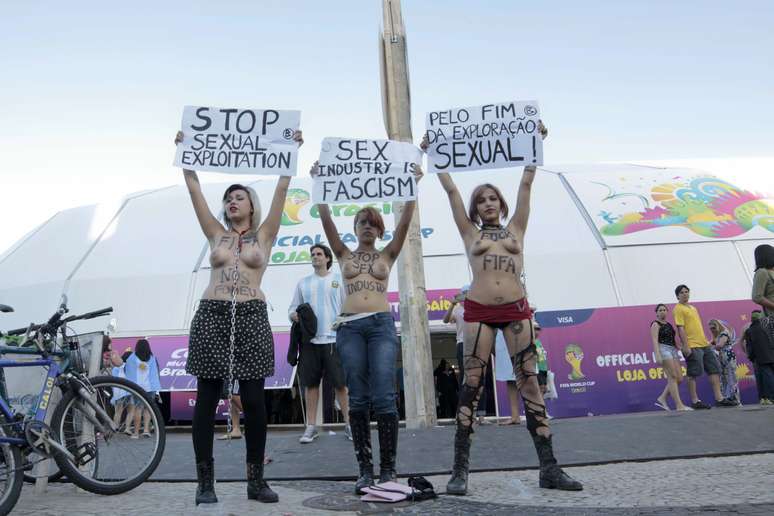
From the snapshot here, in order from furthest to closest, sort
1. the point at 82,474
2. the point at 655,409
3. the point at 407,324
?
the point at 655,409 < the point at 407,324 < the point at 82,474

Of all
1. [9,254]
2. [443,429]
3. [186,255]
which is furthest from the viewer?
[9,254]

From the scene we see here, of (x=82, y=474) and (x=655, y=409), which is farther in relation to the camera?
(x=655, y=409)

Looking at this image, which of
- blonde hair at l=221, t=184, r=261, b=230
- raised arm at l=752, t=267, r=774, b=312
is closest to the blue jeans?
blonde hair at l=221, t=184, r=261, b=230

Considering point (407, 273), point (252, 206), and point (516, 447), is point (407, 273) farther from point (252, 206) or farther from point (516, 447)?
point (252, 206)

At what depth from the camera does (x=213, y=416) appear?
3895 millimetres

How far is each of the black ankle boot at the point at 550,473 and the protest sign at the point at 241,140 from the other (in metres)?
2.33

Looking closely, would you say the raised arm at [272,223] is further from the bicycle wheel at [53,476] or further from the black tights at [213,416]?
the bicycle wheel at [53,476]

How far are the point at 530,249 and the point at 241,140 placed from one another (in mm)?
10969

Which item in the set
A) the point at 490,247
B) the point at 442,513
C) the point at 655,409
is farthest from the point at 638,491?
the point at 655,409

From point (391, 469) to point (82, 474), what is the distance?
5.91 feet

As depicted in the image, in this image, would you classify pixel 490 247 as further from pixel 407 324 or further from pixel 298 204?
pixel 298 204

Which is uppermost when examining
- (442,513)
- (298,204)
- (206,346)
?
(298,204)

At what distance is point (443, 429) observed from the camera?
265 inches

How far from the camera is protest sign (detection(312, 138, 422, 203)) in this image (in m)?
5.06
